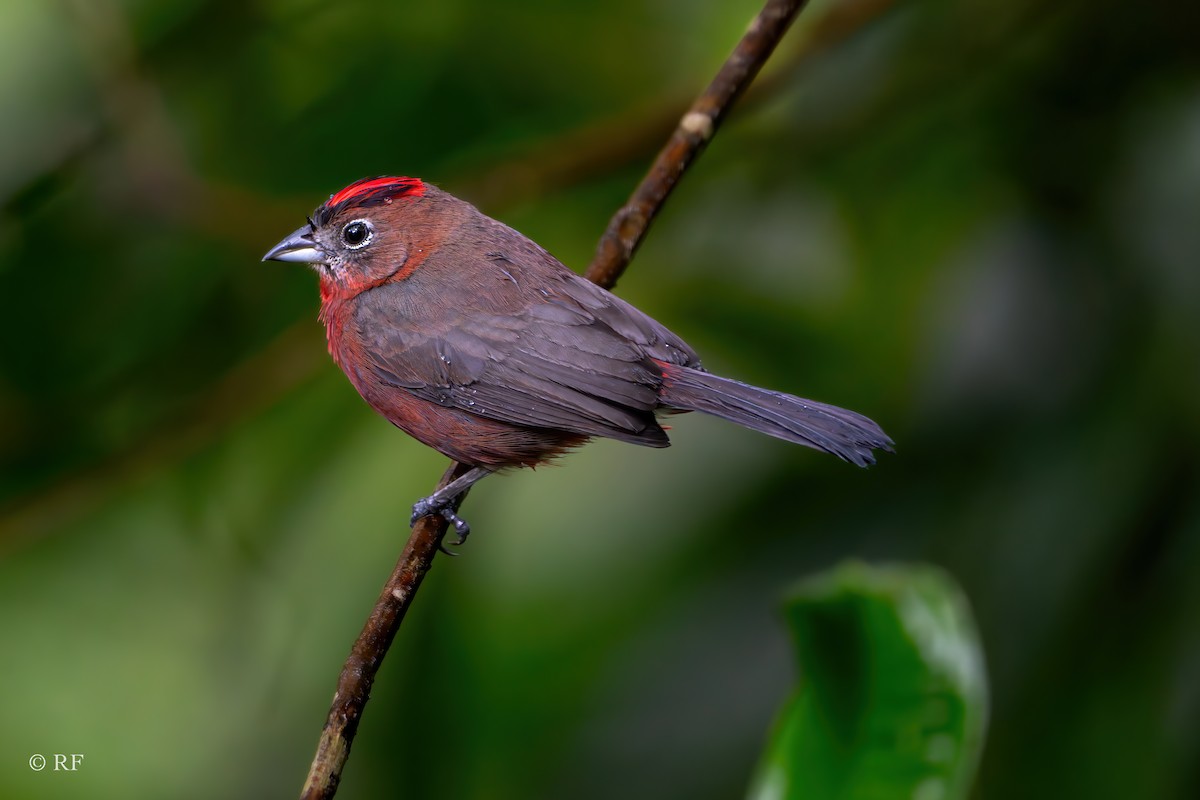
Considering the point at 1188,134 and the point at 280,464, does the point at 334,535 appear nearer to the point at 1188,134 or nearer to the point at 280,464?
the point at 280,464

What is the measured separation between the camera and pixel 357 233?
10.7 feet

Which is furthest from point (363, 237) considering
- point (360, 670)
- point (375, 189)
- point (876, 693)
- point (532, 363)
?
point (876, 693)

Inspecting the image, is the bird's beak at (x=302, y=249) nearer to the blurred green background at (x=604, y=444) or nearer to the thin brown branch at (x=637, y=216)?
the blurred green background at (x=604, y=444)

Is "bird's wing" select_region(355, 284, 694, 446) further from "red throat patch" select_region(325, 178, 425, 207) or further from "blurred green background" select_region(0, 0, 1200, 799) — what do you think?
"blurred green background" select_region(0, 0, 1200, 799)

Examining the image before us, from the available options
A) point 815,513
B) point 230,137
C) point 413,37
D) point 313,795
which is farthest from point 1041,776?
point 230,137

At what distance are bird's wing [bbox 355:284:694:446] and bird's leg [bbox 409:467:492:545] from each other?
8.6 inches

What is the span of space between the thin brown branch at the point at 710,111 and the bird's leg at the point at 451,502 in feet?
2.46

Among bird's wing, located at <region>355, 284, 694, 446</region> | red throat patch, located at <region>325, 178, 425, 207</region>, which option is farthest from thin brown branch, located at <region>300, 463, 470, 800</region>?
red throat patch, located at <region>325, 178, 425, 207</region>

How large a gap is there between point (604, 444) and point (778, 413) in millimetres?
1064

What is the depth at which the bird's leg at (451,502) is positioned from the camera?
2.92 m

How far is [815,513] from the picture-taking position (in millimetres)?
3664

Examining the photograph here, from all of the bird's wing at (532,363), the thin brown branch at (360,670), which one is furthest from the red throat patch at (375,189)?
the thin brown branch at (360,670)

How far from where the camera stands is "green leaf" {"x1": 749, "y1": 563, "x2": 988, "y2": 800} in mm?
2084

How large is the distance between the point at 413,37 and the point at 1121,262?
2.37 m
